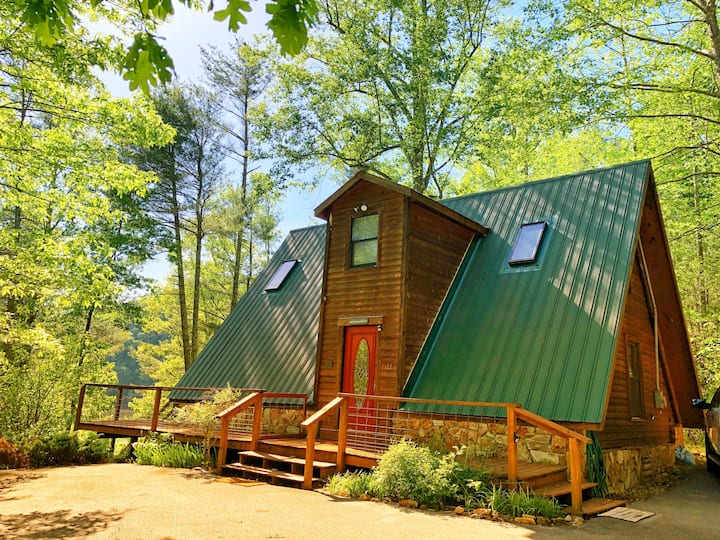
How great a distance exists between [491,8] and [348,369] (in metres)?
17.3

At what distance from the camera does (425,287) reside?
33.5ft

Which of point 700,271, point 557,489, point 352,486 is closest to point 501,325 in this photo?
point 557,489

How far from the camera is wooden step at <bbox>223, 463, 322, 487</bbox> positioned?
25.2 ft

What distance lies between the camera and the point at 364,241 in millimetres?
10672

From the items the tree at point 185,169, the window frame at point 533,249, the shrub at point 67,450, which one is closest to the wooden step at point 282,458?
the shrub at point 67,450

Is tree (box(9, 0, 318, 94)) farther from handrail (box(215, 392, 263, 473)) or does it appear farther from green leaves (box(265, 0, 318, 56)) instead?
handrail (box(215, 392, 263, 473))

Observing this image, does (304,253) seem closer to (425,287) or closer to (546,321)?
(425,287)

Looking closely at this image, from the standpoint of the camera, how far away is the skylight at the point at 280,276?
47.6 feet

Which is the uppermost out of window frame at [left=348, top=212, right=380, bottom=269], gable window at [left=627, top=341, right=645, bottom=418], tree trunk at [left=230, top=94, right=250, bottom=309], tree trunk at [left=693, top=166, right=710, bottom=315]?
tree trunk at [left=230, top=94, right=250, bottom=309]

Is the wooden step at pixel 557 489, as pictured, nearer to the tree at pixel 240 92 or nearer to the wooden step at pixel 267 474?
the wooden step at pixel 267 474

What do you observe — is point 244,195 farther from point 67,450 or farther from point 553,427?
point 553,427

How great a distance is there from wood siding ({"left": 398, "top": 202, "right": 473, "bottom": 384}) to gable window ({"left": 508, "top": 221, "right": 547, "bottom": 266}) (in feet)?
3.73

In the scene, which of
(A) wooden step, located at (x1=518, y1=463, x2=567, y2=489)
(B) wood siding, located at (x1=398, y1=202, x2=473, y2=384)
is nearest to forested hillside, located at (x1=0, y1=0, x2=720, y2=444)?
(B) wood siding, located at (x1=398, y1=202, x2=473, y2=384)

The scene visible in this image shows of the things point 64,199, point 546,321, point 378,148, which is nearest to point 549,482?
point 546,321
